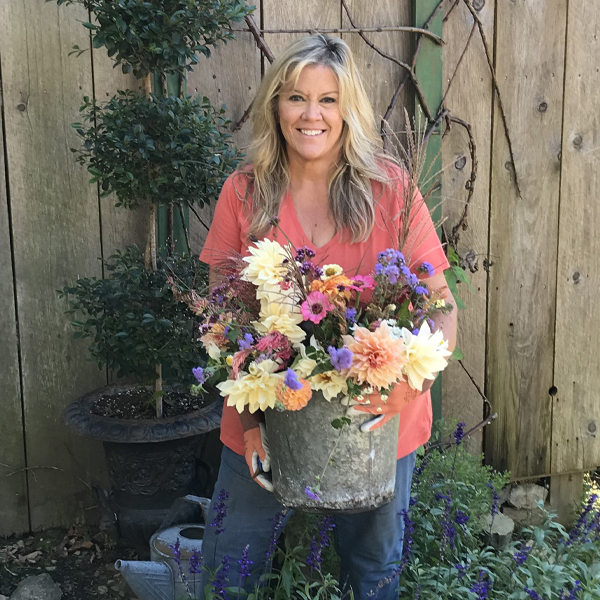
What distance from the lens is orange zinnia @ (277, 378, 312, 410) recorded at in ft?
4.01

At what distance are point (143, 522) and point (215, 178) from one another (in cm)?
133

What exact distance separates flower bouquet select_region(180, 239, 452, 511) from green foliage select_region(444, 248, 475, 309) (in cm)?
126

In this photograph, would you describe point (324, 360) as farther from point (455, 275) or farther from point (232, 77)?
point (232, 77)

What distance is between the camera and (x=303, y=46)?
1.64 metres

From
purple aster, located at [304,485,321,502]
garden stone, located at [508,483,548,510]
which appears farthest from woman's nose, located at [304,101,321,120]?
garden stone, located at [508,483,548,510]

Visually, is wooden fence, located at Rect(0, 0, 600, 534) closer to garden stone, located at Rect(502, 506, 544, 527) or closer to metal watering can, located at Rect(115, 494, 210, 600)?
garden stone, located at Rect(502, 506, 544, 527)

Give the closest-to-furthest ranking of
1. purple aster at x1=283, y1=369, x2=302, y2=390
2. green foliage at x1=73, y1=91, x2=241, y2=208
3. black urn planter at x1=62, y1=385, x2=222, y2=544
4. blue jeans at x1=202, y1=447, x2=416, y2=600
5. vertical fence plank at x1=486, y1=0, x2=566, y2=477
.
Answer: purple aster at x1=283, y1=369, x2=302, y2=390 < blue jeans at x1=202, y1=447, x2=416, y2=600 < green foliage at x1=73, y1=91, x2=241, y2=208 < black urn planter at x1=62, y1=385, x2=222, y2=544 < vertical fence plank at x1=486, y1=0, x2=566, y2=477

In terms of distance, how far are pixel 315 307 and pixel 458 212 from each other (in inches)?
65.7

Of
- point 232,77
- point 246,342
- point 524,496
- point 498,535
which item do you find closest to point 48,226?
point 232,77

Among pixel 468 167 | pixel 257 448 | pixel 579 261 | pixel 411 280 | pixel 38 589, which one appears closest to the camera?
pixel 411 280

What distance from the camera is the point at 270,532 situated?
1.79 meters

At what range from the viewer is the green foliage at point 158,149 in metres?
2.15

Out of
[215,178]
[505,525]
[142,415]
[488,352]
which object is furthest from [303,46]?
[505,525]

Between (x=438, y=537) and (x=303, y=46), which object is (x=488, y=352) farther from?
(x=303, y=46)
